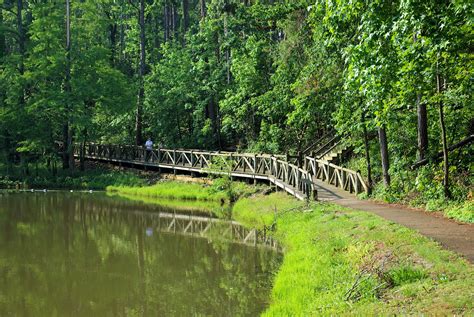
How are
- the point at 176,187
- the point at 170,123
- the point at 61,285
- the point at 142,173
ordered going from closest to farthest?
the point at 61,285
the point at 176,187
the point at 142,173
the point at 170,123

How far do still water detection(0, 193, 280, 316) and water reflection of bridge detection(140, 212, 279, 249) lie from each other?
39 cm

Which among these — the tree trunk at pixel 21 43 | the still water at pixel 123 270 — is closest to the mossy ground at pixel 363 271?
the still water at pixel 123 270

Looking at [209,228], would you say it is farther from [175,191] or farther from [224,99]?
[224,99]

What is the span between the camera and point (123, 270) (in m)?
13.4

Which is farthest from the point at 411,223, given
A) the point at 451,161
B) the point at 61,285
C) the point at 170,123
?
the point at 170,123

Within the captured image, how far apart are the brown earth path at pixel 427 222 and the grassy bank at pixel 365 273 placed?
0.36 metres

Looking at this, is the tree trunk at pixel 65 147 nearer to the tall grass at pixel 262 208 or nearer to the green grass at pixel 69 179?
the green grass at pixel 69 179

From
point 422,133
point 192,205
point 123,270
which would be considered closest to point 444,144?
point 422,133

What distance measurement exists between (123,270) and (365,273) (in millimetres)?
6847

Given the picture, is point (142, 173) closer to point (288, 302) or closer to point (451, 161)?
point (451, 161)

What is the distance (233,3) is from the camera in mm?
34062

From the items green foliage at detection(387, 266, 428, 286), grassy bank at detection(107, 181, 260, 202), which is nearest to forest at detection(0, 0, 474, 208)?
grassy bank at detection(107, 181, 260, 202)

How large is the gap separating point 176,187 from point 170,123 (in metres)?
10.5

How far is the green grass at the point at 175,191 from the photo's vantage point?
25.8 m
